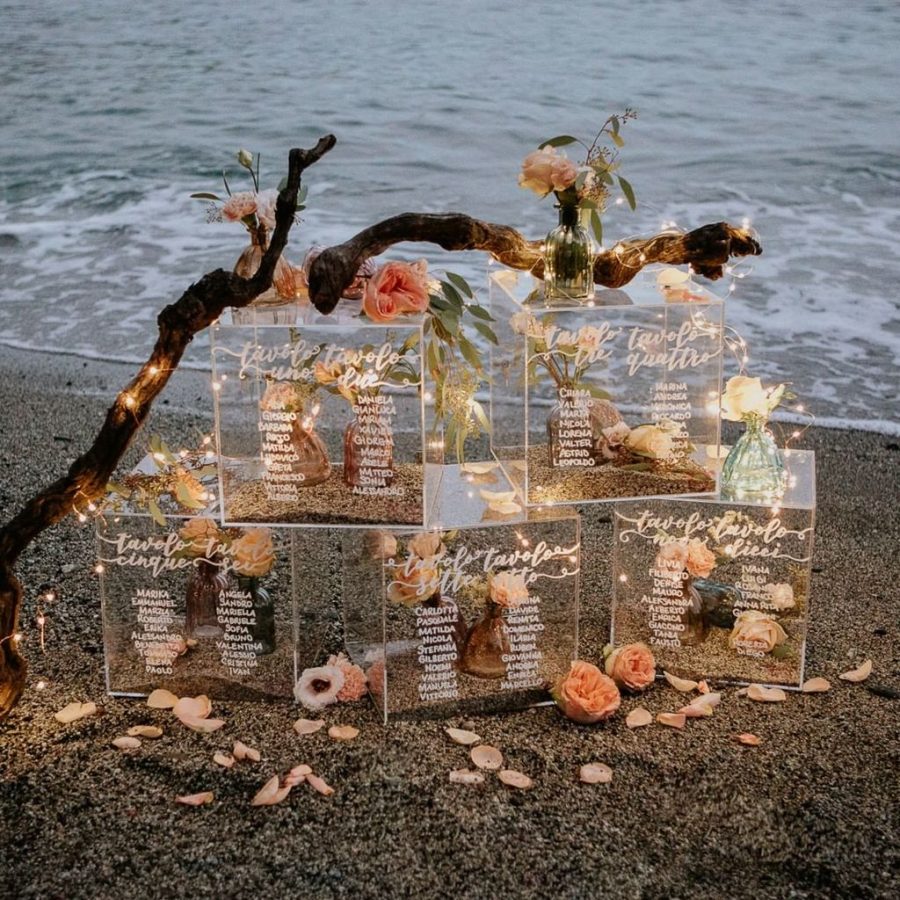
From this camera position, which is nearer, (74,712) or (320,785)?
(320,785)

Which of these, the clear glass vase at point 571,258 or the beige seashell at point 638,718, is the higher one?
the clear glass vase at point 571,258

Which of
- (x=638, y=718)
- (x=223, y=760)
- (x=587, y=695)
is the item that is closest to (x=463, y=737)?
(x=587, y=695)

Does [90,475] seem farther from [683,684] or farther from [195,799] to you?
[683,684]

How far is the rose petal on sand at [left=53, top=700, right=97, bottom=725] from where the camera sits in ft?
9.29

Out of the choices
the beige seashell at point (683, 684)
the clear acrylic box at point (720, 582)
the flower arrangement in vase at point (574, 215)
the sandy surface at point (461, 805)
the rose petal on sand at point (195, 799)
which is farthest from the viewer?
the beige seashell at point (683, 684)

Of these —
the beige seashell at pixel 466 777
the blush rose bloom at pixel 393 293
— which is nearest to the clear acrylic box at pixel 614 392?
the blush rose bloom at pixel 393 293

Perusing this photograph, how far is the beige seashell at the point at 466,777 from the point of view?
2598mm

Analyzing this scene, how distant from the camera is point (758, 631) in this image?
2945mm

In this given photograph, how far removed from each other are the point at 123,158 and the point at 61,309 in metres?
3.55

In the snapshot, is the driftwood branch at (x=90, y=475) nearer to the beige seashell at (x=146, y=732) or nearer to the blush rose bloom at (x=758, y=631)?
the beige seashell at (x=146, y=732)

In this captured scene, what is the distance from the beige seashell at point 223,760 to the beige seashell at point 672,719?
1031 millimetres

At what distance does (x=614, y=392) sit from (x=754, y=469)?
432mm

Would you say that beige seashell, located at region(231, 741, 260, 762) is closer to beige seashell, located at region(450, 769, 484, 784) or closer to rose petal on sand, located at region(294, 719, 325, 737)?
rose petal on sand, located at region(294, 719, 325, 737)

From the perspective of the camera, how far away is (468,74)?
11414 millimetres
